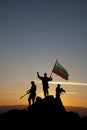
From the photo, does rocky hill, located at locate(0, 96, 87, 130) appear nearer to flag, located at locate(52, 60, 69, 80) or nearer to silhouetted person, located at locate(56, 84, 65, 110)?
silhouetted person, located at locate(56, 84, 65, 110)

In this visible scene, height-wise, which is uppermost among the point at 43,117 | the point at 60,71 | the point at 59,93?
the point at 60,71

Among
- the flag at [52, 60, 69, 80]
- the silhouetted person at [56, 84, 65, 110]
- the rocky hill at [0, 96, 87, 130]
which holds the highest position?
the flag at [52, 60, 69, 80]

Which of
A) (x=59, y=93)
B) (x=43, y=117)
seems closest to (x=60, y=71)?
(x=59, y=93)

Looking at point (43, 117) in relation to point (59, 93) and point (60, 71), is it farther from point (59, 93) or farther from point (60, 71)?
point (60, 71)

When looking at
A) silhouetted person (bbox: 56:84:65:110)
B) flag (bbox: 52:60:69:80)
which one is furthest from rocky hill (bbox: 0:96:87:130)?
flag (bbox: 52:60:69:80)

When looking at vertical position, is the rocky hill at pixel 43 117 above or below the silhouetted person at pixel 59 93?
below

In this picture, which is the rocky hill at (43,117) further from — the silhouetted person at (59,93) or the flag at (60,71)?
the flag at (60,71)

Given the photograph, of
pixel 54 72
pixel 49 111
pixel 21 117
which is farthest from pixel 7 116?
pixel 54 72

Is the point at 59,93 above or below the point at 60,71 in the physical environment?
below

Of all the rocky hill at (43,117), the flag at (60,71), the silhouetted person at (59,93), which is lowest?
the rocky hill at (43,117)

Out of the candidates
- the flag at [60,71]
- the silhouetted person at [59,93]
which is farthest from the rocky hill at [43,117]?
the flag at [60,71]

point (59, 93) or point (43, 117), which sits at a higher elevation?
point (59, 93)

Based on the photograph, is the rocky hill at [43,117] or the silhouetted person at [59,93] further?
the silhouetted person at [59,93]

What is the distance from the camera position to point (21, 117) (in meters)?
47.7
